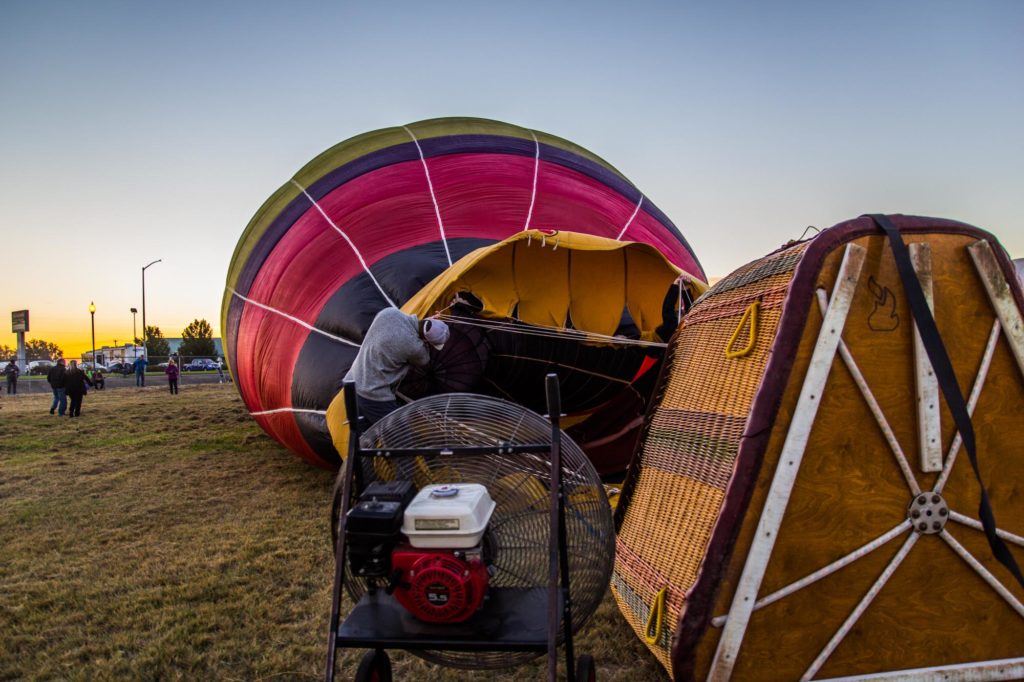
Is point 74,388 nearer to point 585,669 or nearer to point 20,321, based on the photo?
point 585,669

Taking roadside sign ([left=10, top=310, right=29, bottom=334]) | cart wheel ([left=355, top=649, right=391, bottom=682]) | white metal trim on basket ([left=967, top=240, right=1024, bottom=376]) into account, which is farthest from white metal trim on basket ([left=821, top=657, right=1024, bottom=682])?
roadside sign ([left=10, top=310, right=29, bottom=334])

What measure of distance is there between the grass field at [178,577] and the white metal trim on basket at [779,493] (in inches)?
15.5

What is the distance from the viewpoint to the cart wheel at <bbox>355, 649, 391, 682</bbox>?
6.12 ft

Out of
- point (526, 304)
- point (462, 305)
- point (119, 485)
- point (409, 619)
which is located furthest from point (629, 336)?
point (119, 485)

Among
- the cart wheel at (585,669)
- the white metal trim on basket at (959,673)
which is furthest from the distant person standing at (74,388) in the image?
the white metal trim on basket at (959,673)

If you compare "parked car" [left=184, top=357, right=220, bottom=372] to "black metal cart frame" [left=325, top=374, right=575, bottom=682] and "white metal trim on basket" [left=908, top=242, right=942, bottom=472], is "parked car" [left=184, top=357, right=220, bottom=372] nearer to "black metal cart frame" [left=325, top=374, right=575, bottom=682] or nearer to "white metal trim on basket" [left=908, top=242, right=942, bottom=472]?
"black metal cart frame" [left=325, top=374, right=575, bottom=682]

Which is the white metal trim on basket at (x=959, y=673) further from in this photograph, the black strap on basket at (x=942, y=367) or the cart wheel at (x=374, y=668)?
the cart wheel at (x=374, y=668)

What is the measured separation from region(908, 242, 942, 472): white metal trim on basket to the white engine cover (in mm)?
1346

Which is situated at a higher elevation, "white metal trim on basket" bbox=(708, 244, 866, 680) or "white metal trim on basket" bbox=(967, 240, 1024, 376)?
"white metal trim on basket" bbox=(967, 240, 1024, 376)

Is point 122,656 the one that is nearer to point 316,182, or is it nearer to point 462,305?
point 462,305

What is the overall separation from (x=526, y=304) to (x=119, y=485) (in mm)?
3645

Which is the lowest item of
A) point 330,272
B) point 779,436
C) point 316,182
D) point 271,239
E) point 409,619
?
point 409,619

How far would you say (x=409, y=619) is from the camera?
1773 millimetres

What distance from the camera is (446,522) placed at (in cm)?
169
